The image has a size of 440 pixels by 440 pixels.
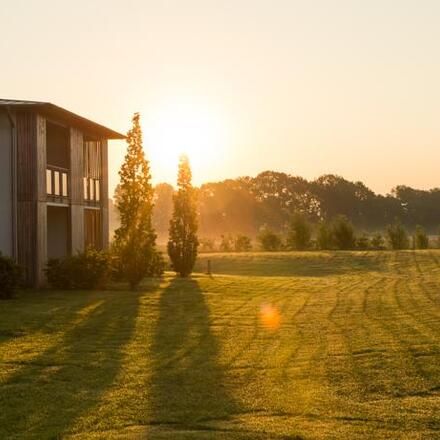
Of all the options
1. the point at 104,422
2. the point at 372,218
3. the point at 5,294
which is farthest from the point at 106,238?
the point at 372,218

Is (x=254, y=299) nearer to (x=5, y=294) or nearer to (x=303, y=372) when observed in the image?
(x=5, y=294)

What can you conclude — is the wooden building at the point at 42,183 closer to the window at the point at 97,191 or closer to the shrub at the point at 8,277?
the window at the point at 97,191

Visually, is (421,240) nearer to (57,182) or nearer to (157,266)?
(157,266)

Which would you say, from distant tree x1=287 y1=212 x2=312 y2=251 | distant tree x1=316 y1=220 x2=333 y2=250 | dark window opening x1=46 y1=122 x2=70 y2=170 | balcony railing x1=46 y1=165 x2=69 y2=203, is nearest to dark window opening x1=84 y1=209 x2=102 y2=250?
dark window opening x1=46 y1=122 x2=70 y2=170

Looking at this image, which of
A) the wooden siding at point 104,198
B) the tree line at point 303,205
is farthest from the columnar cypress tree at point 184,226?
the tree line at point 303,205

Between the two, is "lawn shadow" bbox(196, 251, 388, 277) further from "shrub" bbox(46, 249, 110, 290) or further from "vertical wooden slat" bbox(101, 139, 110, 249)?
"shrub" bbox(46, 249, 110, 290)

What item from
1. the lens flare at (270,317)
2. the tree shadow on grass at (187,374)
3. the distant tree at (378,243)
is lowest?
the tree shadow on grass at (187,374)

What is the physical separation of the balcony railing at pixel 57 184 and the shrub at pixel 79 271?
2846mm

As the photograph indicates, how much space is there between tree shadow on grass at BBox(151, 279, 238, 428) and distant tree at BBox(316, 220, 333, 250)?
1355 inches

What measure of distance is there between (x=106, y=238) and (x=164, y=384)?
70.9ft

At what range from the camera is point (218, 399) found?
9133mm

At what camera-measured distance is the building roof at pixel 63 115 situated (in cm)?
2355

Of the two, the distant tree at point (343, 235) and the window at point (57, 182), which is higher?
the window at point (57, 182)

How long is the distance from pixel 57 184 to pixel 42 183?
188 centimetres
